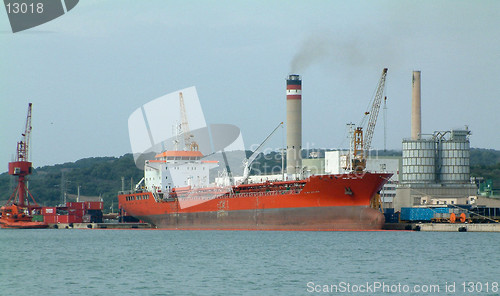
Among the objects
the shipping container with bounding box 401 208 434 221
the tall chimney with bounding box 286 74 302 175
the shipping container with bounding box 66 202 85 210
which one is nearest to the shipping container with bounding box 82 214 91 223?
the shipping container with bounding box 66 202 85 210

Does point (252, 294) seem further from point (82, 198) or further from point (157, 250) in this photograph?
point (82, 198)

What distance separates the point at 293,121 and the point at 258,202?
19532mm

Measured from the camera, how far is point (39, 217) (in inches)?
3489

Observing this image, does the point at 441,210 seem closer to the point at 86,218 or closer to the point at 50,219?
the point at 86,218

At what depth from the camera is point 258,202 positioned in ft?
197

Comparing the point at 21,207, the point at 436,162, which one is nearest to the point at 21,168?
the point at 21,207

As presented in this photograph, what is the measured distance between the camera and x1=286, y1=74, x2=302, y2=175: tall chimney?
78.1m

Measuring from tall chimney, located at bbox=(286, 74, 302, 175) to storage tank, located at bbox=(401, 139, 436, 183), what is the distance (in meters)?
15.5

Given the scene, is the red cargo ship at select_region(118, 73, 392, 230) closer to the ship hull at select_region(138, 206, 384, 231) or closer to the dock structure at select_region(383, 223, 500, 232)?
the ship hull at select_region(138, 206, 384, 231)

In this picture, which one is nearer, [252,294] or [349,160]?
[252,294]

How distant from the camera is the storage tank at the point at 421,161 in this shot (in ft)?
287

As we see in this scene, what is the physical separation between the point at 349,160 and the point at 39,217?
42.1m

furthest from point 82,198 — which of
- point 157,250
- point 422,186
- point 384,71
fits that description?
point 157,250

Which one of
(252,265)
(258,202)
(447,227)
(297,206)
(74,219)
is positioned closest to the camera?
(252,265)
